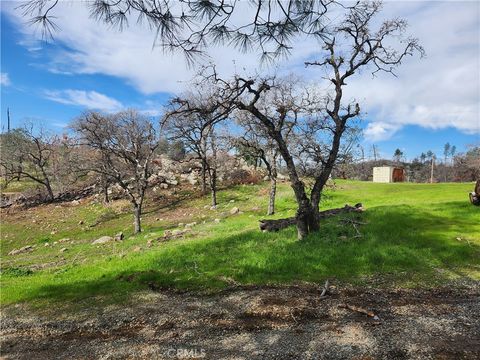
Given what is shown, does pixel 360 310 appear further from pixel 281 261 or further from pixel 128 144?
pixel 128 144

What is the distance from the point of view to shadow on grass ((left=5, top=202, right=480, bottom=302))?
33.5 ft

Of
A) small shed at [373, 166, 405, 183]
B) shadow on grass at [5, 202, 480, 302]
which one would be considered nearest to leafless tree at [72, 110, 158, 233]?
shadow on grass at [5, 202, 480, 302]

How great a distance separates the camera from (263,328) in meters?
6.97

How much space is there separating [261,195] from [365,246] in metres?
24.7

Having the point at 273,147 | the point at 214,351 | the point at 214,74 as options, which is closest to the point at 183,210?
the point at 273,147

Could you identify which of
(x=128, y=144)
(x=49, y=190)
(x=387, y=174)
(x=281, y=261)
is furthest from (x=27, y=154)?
(x=387, y=174)

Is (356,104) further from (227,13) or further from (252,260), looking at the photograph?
(227,13)

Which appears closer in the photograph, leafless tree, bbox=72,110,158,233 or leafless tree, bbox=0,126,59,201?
leafless tree, bbox=72,110,158,233

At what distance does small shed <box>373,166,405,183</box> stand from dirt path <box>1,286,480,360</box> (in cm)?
5137

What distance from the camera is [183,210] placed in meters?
34.0

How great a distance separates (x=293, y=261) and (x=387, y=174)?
51.0 metres

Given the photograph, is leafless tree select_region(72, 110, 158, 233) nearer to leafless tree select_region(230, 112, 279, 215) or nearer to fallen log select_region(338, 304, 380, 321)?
leafless tree select_region(230, 112, 279, 215)

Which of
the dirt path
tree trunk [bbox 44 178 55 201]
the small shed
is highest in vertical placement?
the small shed

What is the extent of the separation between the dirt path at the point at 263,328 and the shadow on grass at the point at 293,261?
1.07m
